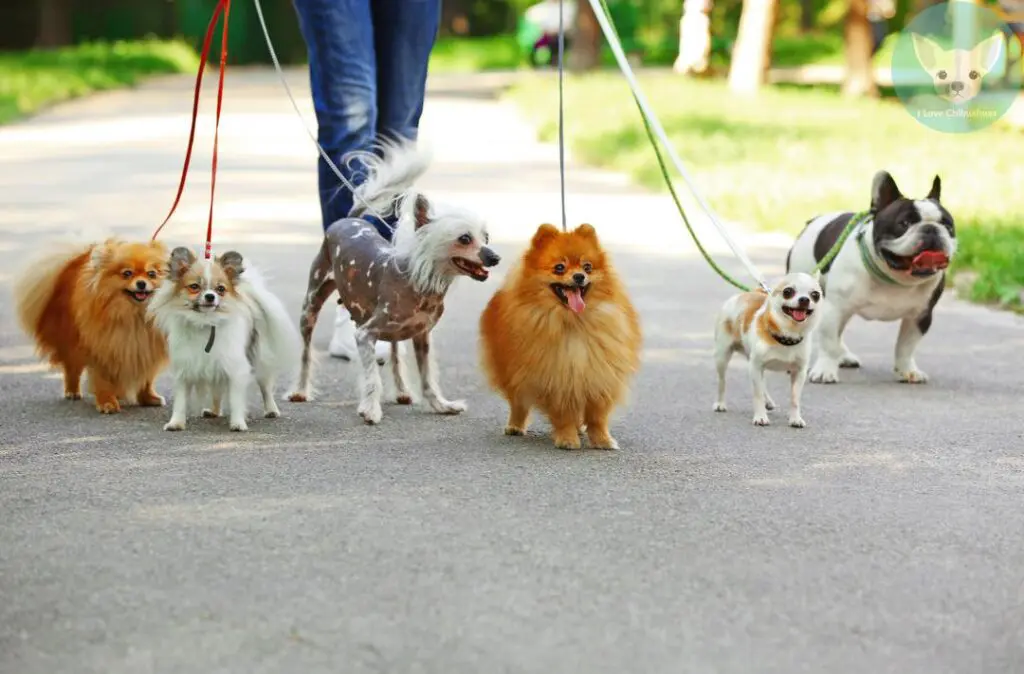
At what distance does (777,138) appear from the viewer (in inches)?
687

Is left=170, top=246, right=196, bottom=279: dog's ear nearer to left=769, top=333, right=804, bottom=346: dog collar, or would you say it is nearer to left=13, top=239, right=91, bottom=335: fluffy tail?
left=13, top=239, right=91, bottom=335: fluffy tail

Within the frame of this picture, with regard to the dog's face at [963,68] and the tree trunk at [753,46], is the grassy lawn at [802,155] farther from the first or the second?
the dog's face at [963,68]

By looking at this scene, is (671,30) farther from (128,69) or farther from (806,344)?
(806,344)

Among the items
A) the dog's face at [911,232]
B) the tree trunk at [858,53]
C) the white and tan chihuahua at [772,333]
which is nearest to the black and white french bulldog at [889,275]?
the dog's face at [911,232]

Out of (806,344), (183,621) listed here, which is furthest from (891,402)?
(183,621)

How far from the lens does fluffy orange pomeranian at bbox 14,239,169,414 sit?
5830 mm

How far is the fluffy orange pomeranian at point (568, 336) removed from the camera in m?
5.17

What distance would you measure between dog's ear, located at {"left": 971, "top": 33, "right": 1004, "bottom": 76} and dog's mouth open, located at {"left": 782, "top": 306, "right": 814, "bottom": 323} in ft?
56.5

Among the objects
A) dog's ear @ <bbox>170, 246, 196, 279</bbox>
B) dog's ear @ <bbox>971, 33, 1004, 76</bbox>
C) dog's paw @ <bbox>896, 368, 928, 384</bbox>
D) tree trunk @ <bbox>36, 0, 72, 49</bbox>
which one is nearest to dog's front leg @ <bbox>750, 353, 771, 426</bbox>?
dog's paw @ <bbox>896, 368, 928, 384</bbox>

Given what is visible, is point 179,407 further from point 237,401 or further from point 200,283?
point 200,283

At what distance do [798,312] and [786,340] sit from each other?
15cm

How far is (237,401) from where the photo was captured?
5.57 m

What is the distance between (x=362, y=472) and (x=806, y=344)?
6.01ft

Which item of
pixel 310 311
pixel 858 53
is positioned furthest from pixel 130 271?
pixel 858 53
